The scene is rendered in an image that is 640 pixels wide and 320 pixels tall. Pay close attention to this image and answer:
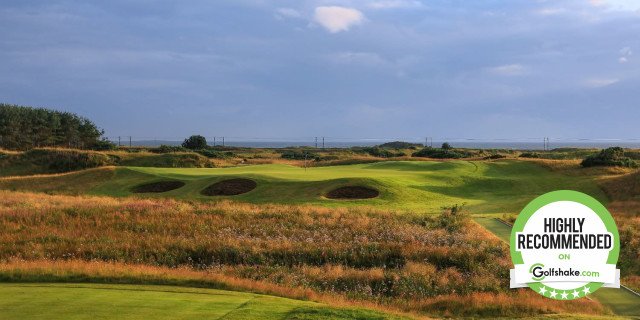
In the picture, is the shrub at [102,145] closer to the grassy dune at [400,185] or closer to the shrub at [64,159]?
the shrub at [64,159]

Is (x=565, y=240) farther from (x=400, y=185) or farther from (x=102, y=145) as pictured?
(x=102, y=145)

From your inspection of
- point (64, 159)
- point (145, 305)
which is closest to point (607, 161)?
point (145, 305)

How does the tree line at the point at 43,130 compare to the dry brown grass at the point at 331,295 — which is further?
the tree line at the point at 43,130

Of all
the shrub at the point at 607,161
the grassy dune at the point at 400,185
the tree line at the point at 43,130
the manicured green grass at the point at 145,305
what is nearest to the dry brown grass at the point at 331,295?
the manicured green grass at the point at 145,305

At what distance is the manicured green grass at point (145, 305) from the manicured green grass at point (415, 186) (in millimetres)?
19131

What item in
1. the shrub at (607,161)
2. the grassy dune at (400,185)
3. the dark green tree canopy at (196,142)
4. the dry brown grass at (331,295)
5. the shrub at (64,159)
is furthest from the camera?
the dark green tree canopy at (196,142)

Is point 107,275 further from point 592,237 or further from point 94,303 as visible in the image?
point 592,237

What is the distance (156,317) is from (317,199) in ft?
77.0

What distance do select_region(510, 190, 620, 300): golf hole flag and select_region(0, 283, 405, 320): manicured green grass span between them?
470 cm

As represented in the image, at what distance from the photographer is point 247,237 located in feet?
61.8

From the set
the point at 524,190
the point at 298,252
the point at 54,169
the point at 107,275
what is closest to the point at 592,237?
the point at 298,252

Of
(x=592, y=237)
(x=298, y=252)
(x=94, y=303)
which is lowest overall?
(x=298, y=252)

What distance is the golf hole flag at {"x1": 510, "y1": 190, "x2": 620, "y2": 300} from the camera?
34.9 feet

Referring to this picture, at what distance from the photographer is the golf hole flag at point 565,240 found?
419 inches
